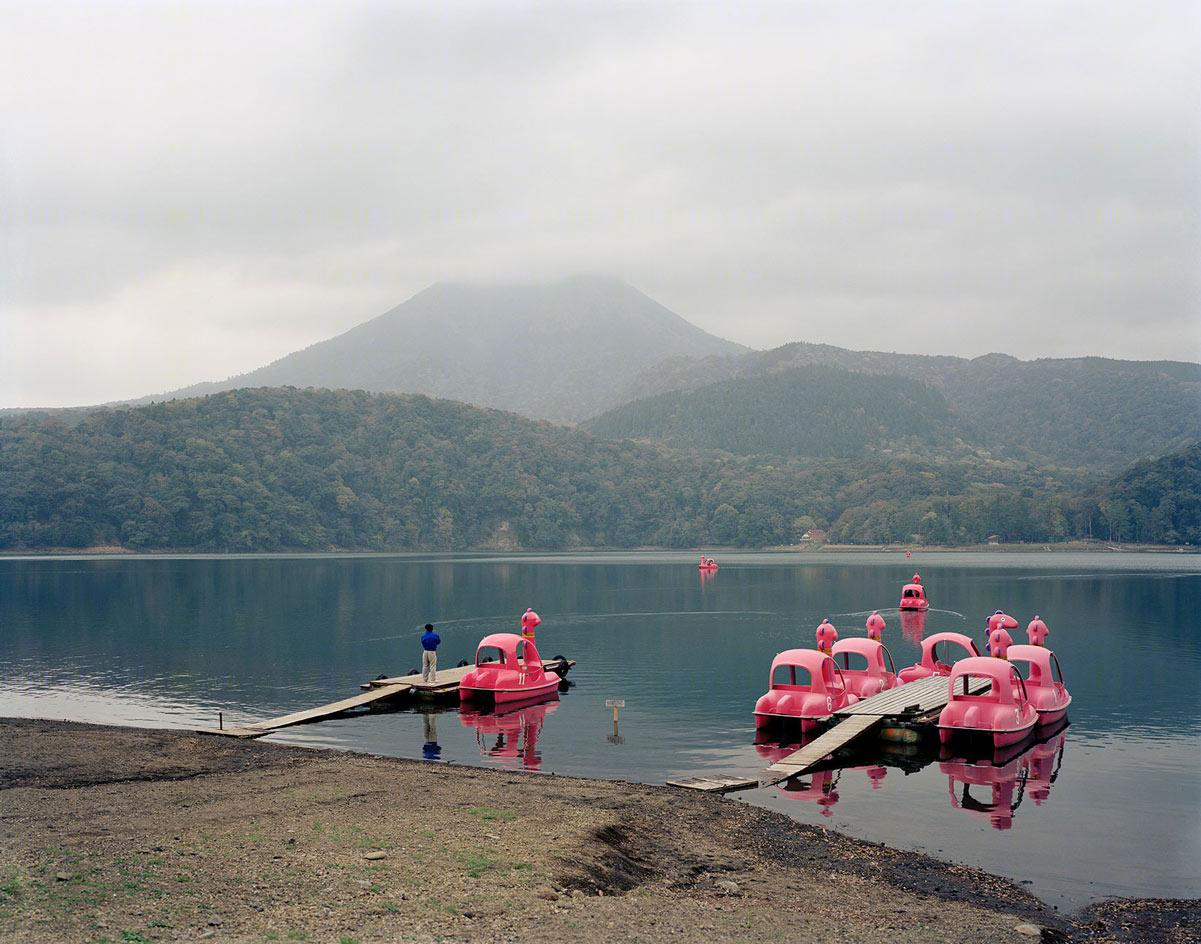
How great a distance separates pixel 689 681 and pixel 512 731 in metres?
12.9

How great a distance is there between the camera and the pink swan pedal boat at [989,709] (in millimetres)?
31047

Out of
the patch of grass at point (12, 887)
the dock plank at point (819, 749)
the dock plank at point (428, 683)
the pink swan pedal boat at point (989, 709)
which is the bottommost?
the dock plank at point (428, 683)

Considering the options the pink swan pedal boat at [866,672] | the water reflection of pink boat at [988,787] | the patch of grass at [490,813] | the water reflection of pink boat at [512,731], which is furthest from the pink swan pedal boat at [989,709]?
the patch of grass at [490,813]

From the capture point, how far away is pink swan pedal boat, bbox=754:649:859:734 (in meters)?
33.7

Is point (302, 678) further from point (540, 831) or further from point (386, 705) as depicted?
point (540, 831)

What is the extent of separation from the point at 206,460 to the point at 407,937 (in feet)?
653

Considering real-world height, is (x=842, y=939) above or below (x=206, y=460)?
below

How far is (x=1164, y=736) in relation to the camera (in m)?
34.8

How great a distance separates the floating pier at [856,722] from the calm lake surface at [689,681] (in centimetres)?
52

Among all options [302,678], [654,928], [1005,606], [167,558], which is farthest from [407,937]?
[167,558]

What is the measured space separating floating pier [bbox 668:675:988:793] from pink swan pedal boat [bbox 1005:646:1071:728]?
2721mm

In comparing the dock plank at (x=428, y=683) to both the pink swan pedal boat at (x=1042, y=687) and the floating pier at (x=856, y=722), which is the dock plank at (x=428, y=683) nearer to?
the floating pier at (x=856, y=722)

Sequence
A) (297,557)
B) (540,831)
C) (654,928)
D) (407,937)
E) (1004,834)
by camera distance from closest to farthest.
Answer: (407,937), (654,928), (540,831), (1004,834), (297,557)

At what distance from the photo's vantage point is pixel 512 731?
35156 mm
